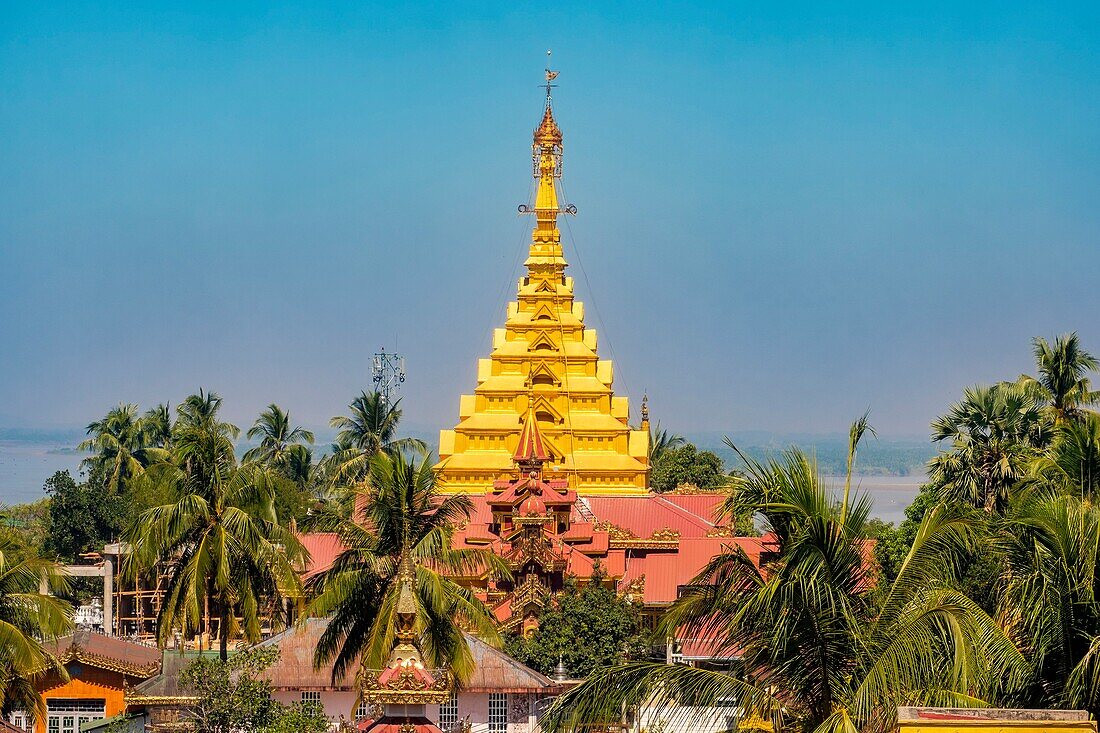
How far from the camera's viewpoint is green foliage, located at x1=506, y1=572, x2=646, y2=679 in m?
62.1

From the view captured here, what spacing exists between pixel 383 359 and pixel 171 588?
362ft

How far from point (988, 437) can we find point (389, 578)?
30904 millimetres

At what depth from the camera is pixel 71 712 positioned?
58812 mm

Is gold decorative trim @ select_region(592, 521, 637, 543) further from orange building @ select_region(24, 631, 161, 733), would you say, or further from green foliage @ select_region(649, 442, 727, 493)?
green foliage @ select_region(649, 442, 727, 493)

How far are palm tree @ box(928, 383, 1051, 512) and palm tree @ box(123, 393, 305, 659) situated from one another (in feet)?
85.5

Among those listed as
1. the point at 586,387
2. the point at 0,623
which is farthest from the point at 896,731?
the point at 586,387

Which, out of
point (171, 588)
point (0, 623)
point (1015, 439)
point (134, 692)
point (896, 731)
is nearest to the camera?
point (896, 731)

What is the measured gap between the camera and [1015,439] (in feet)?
225

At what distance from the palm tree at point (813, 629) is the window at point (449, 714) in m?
25.4

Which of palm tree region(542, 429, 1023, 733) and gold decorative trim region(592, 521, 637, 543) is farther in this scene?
gold decorative trim region(592, 521, 637, 543)

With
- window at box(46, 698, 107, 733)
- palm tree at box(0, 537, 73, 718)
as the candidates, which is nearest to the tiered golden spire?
palm tree at box(0, 537, 73, 718)

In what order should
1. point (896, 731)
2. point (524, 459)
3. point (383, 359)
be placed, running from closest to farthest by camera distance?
1. point (896, 731)
2. point (524, 459)
3. point (383, 359)

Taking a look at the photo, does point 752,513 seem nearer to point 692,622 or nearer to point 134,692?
point 692,622

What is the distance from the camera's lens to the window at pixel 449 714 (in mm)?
53156
